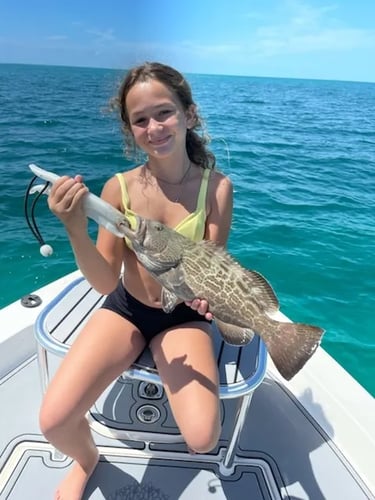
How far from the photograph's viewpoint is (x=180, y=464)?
9.84ft

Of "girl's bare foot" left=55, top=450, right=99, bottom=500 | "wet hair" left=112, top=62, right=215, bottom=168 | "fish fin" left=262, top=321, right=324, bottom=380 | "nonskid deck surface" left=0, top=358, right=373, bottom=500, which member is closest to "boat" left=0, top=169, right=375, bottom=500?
"nonskid deck surface" left=0, top=358, right=373, bottom=500

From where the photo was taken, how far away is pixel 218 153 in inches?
591

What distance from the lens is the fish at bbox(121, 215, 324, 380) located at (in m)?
2.21

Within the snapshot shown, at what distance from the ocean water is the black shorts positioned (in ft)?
4.91

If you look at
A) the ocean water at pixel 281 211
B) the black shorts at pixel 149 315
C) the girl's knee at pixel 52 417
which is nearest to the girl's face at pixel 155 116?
the ocean water at pixel 281 211

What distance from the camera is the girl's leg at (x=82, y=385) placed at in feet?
8.05

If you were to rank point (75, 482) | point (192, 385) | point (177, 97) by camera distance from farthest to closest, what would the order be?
point (177, 97), point (75, 482), point (192, 385)

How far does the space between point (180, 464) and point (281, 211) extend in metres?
7.92

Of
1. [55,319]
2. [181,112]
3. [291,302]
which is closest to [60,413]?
[55,319]

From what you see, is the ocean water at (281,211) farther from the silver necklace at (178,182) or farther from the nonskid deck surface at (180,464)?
the nonskid deck surface at (180,464)

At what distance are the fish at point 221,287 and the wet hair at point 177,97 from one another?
41.4 inches

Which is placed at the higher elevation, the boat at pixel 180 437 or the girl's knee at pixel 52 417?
the girl's knee at pixel 52 417

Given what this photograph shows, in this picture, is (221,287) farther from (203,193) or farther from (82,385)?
(82,385)

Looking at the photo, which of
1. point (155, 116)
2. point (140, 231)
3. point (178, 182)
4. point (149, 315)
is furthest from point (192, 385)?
point (155, 116)
